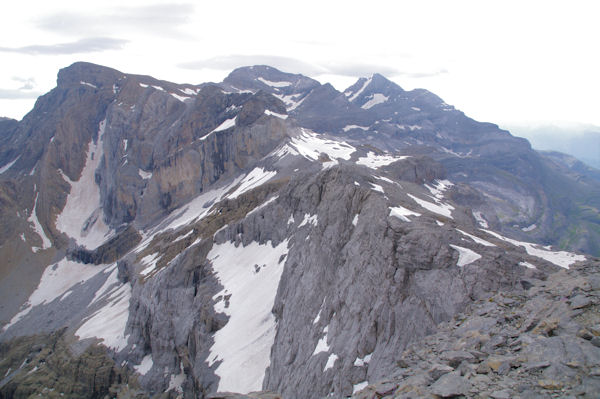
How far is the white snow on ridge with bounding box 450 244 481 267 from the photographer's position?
25.4 meters

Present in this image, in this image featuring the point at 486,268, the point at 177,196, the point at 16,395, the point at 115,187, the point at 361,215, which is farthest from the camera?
the point at 115,187

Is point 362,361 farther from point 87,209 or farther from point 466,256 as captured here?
point 87,209

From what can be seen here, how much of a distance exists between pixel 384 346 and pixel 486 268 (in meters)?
7.93

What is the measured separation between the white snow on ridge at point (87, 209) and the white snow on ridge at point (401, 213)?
418ft

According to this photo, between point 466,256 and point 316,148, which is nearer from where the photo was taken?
point 466,256

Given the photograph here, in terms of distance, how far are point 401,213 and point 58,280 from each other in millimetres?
114145

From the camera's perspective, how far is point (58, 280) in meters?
114

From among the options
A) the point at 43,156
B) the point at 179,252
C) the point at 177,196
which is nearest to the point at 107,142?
the point at 43,156

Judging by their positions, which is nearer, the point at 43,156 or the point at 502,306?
the point at 502,306

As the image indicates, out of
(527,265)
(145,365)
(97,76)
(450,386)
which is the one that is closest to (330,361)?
(527,265)

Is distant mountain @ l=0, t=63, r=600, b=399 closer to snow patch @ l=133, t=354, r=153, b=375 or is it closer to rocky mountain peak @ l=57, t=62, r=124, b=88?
snow patch @ l=133, t=354, r=153, b=375

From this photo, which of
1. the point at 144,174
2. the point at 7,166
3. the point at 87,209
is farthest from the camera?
the point at 7,166

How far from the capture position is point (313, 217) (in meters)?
46.5

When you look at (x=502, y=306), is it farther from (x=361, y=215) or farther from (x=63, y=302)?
(x=63, y=302)
